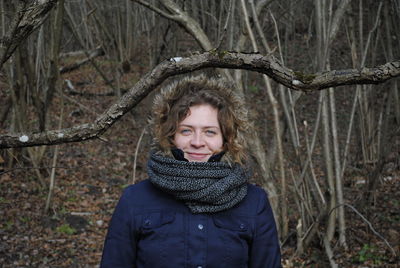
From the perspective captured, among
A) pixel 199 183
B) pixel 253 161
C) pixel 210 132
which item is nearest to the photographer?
pixel 199 183

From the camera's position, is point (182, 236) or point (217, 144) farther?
point (217, 144)

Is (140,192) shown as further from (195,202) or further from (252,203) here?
(252,203)

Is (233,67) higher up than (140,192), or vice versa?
(233,67)

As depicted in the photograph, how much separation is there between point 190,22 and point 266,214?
2885 millimetres

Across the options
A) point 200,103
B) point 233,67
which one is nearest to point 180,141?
point 200,103

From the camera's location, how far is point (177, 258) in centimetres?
203

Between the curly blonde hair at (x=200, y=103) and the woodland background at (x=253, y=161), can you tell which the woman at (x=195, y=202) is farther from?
the woodland background at (x=253, y=161)

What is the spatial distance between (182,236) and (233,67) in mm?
756

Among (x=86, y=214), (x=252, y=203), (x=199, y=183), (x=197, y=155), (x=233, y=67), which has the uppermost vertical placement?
(x=233, y=67)

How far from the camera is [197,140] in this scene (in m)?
2.11

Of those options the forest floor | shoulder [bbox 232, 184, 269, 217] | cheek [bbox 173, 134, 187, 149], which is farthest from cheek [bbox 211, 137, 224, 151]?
the forest floor

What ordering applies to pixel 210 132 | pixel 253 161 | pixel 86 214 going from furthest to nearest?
pixel 86 214
pixel 253 161
pixel 210 132

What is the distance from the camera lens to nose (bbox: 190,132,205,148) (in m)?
2.11

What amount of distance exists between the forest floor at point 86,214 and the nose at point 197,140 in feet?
5.74
